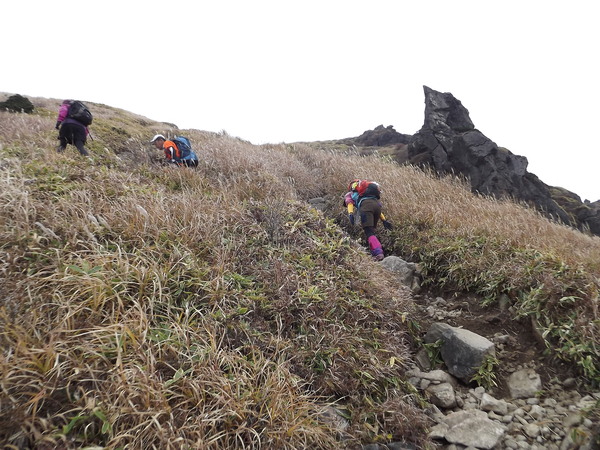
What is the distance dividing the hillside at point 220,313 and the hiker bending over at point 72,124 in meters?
2.03

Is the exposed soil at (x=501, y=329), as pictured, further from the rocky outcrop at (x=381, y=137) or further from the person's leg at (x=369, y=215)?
the rocky outcrop at (x=381, y=137)

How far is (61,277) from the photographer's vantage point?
212 centimetres

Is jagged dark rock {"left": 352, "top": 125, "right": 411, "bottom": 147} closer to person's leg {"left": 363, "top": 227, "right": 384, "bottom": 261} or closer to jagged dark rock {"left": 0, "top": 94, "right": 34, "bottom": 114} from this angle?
jagged dark rock {"left": 0, "top": 94, "right": 34, "bottom": 114}

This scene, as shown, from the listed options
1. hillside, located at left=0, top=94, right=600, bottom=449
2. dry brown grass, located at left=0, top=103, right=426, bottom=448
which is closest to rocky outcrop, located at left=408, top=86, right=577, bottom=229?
hillside, located at left=0, top=94, right=600, bottom=449

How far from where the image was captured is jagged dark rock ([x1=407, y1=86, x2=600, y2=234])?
11.9 metres

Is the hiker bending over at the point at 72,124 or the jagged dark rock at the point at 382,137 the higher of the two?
the jagged dark rock at the point at 382,137

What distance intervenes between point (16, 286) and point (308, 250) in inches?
106

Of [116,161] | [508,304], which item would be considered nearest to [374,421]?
[508,304]

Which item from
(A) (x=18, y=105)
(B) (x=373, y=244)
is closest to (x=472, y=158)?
(B) (x=373, y=244)

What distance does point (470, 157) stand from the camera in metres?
12.3

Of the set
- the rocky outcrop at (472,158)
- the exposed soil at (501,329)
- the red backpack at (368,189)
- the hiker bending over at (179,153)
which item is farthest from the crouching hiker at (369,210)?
the rocky outcrop at (472,158)

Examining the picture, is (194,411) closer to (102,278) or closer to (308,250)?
(102,278)

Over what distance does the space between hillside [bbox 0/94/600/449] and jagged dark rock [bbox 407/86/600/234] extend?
8289mm

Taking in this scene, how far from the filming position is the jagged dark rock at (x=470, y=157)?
1190cm
